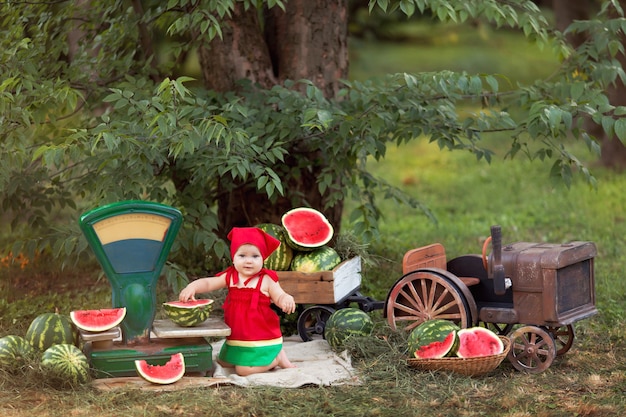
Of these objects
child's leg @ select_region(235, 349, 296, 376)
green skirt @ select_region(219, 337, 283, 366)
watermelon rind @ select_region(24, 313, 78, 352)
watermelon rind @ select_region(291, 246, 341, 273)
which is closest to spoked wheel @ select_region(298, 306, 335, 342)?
watermelon rind @ select_region(291, 246, 341, 273)

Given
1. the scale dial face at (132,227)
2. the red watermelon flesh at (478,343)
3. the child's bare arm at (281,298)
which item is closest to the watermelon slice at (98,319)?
the scale dial face at (132,227)

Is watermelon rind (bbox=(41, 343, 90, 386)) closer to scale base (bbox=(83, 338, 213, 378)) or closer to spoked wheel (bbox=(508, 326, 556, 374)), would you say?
scale base (bbox=(83, 338, 213, 378))

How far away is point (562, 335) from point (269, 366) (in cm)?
192

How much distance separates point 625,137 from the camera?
18.3 feet

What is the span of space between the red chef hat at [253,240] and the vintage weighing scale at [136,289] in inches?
13.9

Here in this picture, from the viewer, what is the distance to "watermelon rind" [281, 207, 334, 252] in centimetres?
601

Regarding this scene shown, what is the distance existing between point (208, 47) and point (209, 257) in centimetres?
180

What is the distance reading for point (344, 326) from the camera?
5.77 m

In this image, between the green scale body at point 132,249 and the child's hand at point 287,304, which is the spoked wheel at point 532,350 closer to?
the child's hand at point 287,304

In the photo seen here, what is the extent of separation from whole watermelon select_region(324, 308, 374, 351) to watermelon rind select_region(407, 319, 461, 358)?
1.45ft

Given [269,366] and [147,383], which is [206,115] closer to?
[269,366]

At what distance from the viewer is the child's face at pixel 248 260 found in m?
5.37

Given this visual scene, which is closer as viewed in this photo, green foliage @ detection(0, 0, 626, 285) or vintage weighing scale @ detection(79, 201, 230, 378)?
vintage weighing scale @ detection(79, 201, 230, 378)

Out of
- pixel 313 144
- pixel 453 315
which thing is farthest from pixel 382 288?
pixel 453 315
